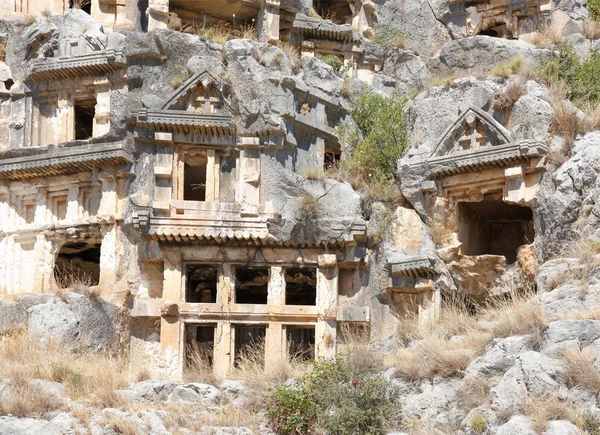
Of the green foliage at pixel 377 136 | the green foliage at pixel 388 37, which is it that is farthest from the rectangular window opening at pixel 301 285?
the green foliage at pixel 388 37

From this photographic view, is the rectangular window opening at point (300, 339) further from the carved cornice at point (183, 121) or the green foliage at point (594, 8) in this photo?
the green foliage at point (594, 8)

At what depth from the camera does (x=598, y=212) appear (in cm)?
2316

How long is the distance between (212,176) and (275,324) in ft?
12.5

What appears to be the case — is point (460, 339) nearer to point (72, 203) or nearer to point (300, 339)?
point (300, 339)

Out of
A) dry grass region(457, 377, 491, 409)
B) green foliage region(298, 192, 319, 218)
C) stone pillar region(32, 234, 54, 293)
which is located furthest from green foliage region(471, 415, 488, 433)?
stone pillar region(32, 234, 54, 293)

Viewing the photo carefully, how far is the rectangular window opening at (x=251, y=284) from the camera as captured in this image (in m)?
28.3

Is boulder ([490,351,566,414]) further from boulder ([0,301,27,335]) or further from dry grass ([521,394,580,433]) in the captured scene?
boulder ([0,301,27,335])

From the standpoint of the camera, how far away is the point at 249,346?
27.0 meters

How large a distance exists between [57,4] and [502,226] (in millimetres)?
13723

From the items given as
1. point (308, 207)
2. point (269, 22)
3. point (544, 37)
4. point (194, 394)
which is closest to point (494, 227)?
point (308, 207)

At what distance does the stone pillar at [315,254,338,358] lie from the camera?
25.6 meters

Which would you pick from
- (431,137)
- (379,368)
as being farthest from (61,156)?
(379,368)

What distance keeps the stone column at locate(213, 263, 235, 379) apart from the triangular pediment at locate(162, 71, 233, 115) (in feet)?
12.3

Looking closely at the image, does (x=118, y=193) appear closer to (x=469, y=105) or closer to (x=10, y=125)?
(x=10, y=125)
